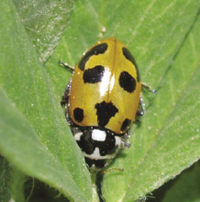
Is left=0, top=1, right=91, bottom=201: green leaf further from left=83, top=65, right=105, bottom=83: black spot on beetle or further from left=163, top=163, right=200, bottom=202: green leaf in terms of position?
left=163, top=163, right=200, bottom=202: green leaf

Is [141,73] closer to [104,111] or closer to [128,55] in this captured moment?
[128,55]

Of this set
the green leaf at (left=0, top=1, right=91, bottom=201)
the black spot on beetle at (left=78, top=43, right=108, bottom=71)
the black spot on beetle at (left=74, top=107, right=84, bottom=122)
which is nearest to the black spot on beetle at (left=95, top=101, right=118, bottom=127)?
the black spot on beetle at (left=74, top=107, right=84, bottom=122)

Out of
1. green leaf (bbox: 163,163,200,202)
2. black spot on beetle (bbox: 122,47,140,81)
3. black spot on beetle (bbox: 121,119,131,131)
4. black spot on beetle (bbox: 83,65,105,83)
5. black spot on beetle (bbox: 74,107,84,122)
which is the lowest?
green leaf (bbox: 163,163,200,202)

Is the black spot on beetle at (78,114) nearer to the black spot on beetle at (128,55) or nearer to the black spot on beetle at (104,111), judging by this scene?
the black spot on beetle at (104,111)

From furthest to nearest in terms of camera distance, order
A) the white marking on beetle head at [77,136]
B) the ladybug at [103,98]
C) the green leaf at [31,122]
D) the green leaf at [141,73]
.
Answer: the white marking on beetle head at [77,136] < the ladybug at [103,98] < the green leaf at [141,73] < the green leaf at [31,122]

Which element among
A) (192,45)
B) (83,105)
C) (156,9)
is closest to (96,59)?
(83,105)

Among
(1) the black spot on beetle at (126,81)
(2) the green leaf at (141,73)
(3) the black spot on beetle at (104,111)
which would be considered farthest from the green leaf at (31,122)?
(1) the black spot on beetle at (126,81)

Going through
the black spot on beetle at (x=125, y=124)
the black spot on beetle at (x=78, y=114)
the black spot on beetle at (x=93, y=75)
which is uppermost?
the black spot on beetle at (x=93, y=75)

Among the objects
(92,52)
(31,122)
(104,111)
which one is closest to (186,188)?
(104,111)
